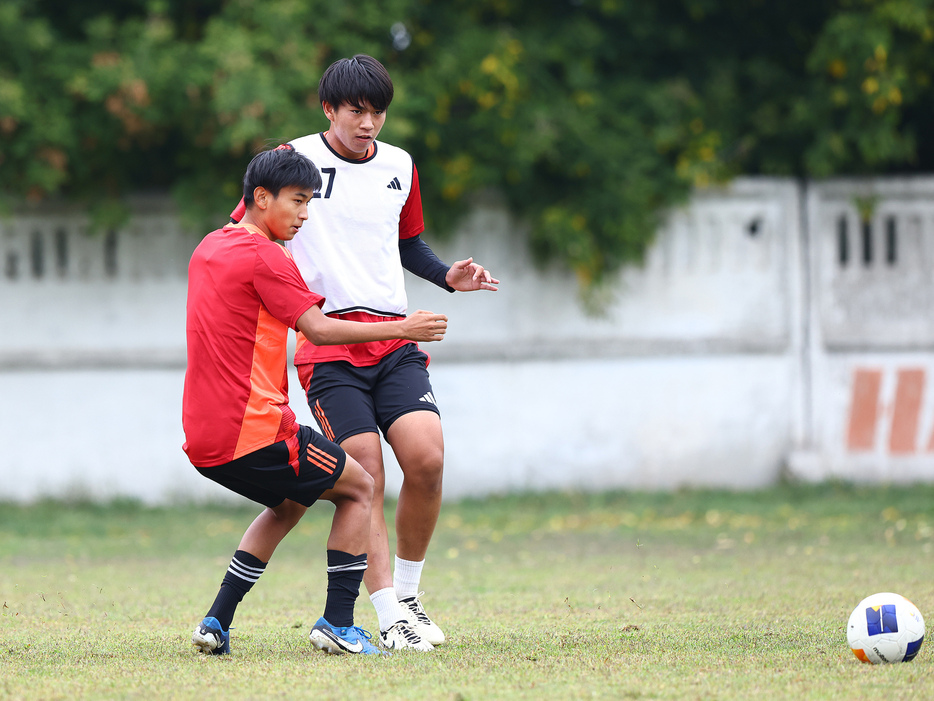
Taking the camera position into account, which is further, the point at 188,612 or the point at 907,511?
the point at 907,511

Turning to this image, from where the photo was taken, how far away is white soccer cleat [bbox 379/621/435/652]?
4.41 meters

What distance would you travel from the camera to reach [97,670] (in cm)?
399

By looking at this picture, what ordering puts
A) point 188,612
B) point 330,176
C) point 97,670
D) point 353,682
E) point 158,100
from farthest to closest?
point 158,100 → point 188,612 → point 330,176 → point 97,670 → point 353,682

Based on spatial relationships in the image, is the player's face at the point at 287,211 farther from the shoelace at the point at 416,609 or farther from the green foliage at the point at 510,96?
the green foliage at the point at 510,96

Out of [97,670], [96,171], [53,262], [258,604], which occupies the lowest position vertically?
[258,604]

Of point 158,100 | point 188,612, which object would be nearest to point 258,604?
point 188,612

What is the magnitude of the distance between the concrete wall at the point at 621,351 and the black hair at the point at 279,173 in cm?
685

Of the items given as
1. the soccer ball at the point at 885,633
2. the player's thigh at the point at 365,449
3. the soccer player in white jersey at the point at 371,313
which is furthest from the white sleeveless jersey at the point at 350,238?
the soccer ball at the point at 885,633

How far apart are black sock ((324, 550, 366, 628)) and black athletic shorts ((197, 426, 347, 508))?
26 cm

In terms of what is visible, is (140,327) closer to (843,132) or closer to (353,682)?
(843,132)

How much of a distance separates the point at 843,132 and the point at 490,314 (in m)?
3.69

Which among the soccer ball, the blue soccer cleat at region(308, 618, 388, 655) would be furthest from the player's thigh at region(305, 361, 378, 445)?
the soccer ball

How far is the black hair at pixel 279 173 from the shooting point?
4.24m

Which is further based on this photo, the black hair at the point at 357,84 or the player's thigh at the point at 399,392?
the player's thigh at the point at 399,392
